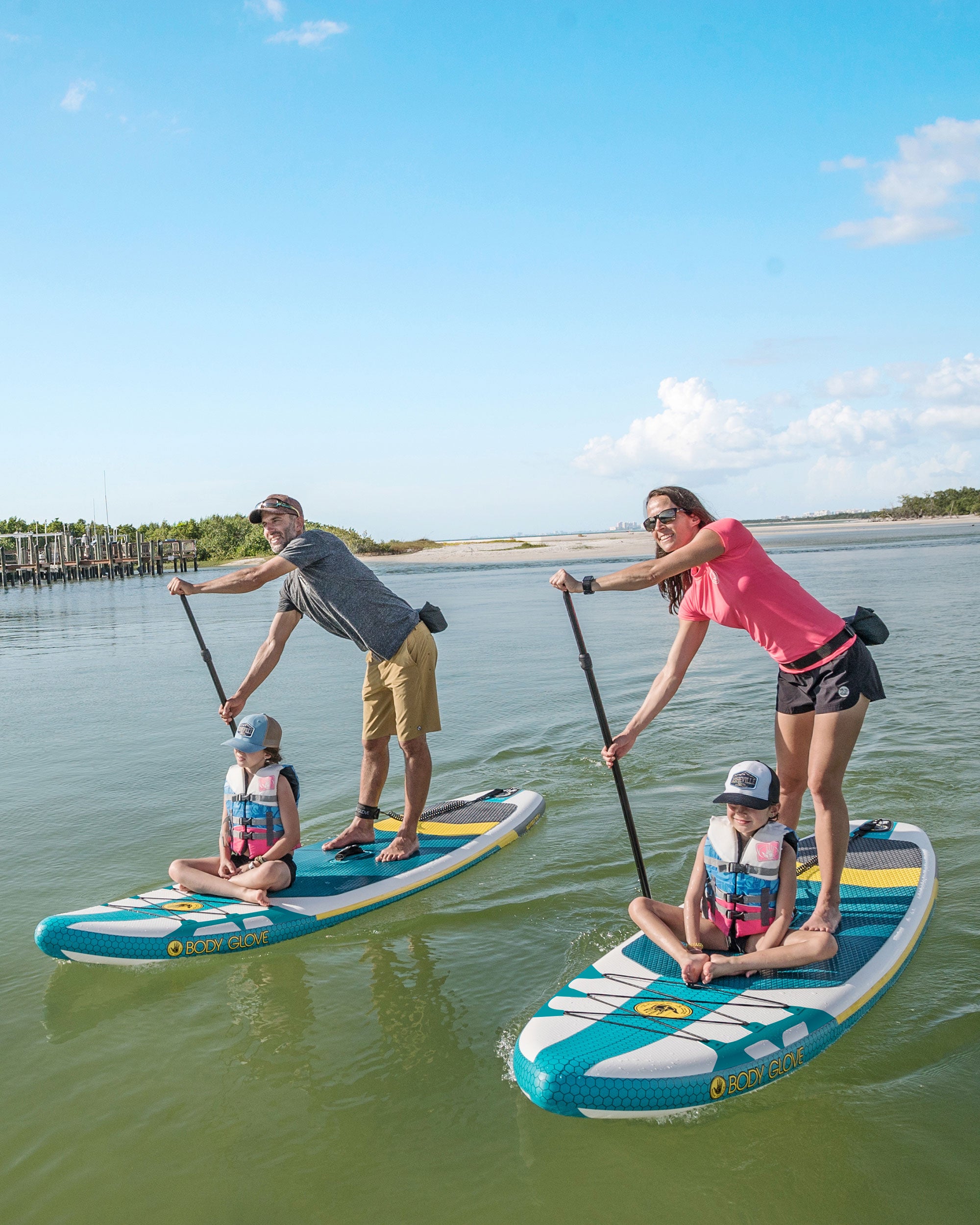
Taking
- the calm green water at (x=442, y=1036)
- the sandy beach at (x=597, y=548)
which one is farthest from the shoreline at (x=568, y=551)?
the calm green water at (x=442, y=1036)

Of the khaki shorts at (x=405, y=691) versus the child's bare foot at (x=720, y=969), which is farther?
the khaki shorts at (x=405, y=691)

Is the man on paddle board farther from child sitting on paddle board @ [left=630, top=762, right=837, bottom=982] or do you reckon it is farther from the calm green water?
child sitting on paddle board @ [left=630, top=762, right=837, bottom=982]

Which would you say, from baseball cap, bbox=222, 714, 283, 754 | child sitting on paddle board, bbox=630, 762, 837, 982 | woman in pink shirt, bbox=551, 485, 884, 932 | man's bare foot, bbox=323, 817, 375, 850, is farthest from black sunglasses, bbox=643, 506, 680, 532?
man's bare foot, bbox=323, 817, 375, 850

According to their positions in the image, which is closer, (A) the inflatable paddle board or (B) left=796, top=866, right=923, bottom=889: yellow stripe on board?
(A) the inflatable paddle board

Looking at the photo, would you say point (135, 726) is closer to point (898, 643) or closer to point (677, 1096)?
point (677, 1096)

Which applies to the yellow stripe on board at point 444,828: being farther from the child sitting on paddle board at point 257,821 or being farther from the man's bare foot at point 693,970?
the man's bare foot at point 693,970

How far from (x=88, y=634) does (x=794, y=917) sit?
24.5m

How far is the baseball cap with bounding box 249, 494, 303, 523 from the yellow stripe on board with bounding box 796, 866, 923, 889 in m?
4.03

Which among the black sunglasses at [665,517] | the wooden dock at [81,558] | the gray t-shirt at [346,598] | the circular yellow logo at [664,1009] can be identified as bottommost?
the circular yellow logo at [664,1009]

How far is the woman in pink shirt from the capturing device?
4.66 m

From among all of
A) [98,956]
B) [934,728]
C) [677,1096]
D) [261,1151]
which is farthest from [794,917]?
[934,728]

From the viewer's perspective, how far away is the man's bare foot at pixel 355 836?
6906 mm

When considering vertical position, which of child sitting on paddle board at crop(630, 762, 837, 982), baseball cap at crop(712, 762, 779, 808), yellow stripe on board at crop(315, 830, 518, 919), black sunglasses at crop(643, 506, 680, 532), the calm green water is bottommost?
the calm green water

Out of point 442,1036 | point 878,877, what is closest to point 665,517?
point 878,877
